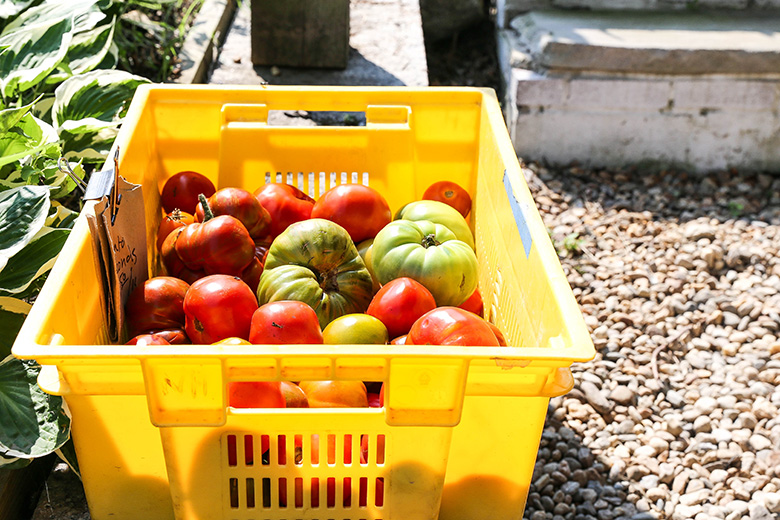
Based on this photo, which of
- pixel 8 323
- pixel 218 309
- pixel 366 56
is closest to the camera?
pixel 218 309

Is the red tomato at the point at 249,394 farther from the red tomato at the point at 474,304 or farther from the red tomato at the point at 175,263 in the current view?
the red tomato at the point at 474,304

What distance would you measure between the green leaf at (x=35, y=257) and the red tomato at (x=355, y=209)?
0.59 m

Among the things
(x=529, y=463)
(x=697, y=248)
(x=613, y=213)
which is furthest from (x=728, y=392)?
(x=529, y=463)

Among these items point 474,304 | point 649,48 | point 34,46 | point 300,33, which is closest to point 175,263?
point 474,304

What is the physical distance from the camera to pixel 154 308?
1.52m

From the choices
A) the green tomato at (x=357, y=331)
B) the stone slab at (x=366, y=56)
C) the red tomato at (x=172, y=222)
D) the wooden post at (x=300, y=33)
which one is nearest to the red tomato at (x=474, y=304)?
the green tomato at (x=357, y=331)

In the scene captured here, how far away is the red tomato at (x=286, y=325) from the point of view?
1339 mm

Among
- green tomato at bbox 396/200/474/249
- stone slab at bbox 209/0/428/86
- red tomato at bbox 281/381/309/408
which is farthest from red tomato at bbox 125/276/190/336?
stone slab at bbox 209/0/428/86

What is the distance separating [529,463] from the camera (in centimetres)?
120

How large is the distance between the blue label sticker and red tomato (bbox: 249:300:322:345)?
423 mm

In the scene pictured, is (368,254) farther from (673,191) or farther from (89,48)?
(673,191)

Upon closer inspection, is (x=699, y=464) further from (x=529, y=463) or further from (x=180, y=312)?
(x=180, y=312)

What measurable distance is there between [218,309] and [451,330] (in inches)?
Answer: 17.7

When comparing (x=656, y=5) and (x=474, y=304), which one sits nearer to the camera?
(x=474, y=304)
